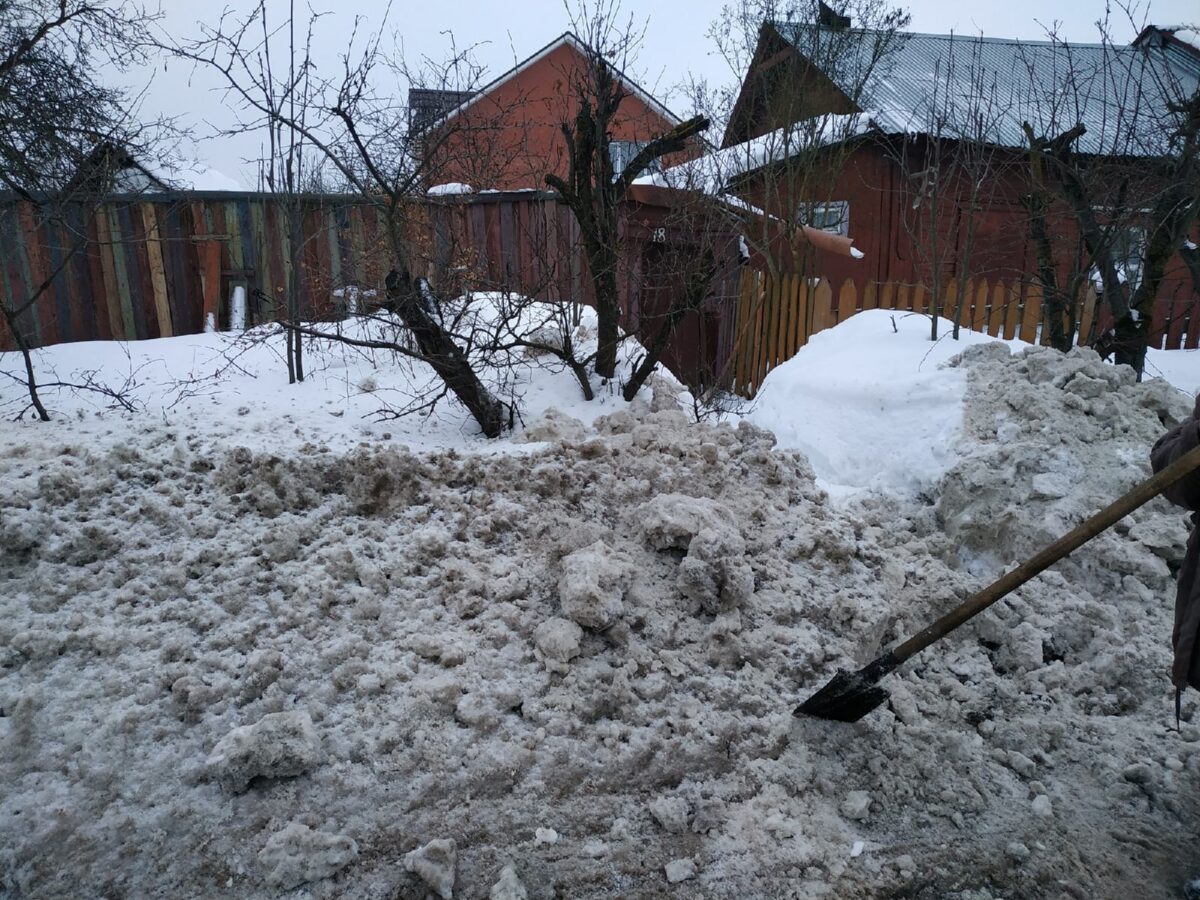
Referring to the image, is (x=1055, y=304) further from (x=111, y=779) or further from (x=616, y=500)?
(x=111, y=779)

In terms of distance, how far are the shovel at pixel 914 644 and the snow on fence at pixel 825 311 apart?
179 inches

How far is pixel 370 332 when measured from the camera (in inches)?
196

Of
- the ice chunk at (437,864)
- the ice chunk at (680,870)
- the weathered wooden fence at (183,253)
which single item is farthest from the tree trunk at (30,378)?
the ice chunk at (680,870)

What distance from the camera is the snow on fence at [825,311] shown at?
707 centimetres

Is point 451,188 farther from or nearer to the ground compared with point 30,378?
farther from the ground

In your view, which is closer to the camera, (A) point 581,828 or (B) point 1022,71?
(A) point 581,828

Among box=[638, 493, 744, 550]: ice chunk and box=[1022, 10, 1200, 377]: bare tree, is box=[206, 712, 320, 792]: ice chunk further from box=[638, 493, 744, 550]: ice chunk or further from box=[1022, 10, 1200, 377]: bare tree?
box=[1022, 10, 1200, 377]: bare tree

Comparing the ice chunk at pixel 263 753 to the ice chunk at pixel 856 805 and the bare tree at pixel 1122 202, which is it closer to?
the ice chunk at pixel 856 805

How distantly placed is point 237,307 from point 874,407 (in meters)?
6.06

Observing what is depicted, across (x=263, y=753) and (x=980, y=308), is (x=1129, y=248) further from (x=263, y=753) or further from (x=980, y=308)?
(x=263, y=753)

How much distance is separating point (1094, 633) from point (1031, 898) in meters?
1.38

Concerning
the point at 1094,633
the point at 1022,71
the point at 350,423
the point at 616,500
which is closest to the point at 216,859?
the point at 616,500

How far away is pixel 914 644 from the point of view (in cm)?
276

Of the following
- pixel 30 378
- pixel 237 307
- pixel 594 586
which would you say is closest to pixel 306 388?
pixel 30 378
